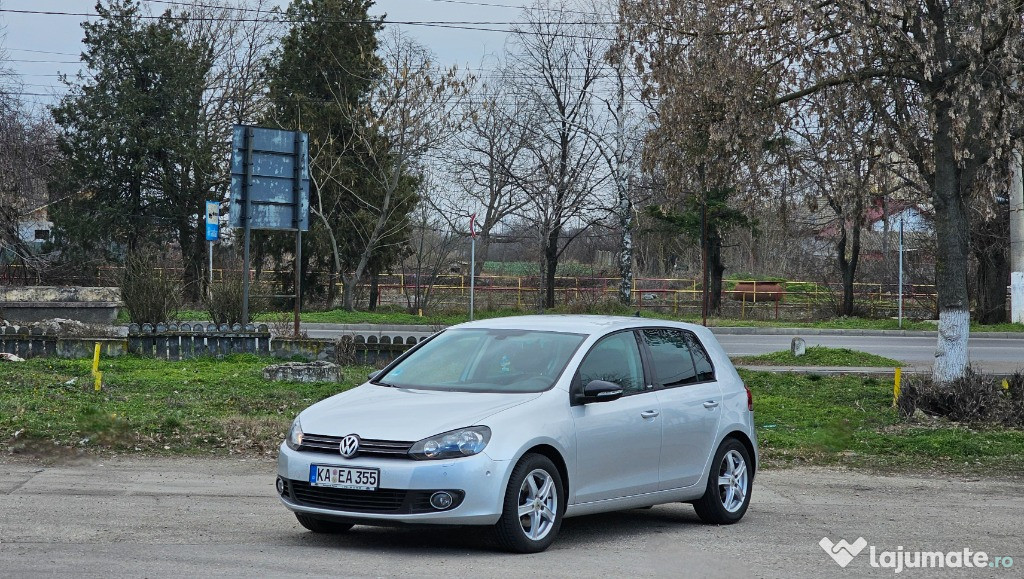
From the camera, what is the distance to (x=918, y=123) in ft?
53.1

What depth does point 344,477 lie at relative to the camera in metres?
6.98

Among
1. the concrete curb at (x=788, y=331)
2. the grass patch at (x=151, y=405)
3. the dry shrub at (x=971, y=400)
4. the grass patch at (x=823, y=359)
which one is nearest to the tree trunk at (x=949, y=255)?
the dry shrub at (x=971, y=400)

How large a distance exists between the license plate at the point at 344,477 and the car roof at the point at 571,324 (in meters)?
1.93

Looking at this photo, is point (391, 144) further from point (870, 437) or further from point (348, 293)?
point (870, 437)

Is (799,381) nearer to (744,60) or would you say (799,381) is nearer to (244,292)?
(744,60)

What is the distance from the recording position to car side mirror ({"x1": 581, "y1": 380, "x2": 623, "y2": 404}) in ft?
25.0

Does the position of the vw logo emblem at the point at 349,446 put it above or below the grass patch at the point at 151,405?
above

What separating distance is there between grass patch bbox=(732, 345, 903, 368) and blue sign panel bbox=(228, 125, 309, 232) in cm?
923

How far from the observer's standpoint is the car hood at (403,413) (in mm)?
6996

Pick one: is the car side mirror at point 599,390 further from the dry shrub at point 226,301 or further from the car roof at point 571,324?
the dry shrub at point 226,301

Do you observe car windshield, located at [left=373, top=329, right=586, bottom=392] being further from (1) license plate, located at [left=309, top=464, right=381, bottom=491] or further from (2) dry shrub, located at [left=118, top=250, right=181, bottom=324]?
(2) dry shrub, located at [left=118, top=250, right=181, bottom=324]

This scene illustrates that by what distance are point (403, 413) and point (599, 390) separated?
131cm

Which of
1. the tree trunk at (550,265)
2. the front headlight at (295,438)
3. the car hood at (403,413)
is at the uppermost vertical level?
the tree trunk at (550,265)

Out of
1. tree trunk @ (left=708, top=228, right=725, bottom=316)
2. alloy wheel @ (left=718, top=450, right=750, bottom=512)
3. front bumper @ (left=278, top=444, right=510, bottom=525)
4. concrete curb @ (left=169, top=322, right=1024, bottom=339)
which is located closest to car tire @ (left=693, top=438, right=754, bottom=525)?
alloy wheel @ (left=718, top=450, right=750, bottom=512)
